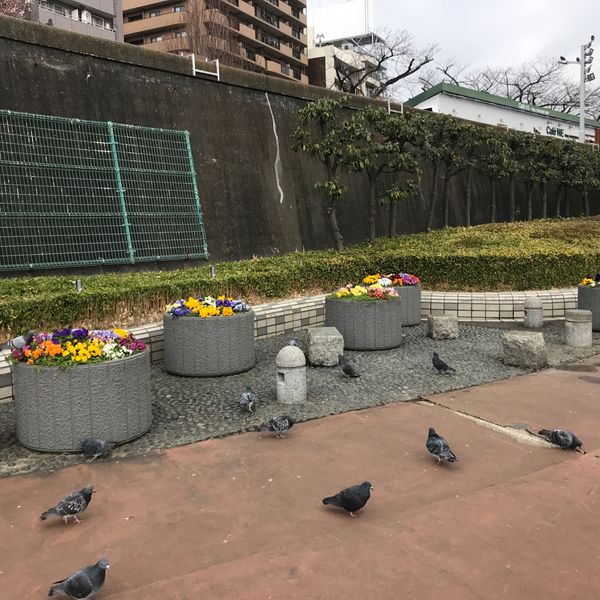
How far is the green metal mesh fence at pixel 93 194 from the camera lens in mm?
9383

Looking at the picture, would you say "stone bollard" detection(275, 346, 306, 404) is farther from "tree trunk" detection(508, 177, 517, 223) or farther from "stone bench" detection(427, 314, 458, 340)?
"tree trunk" detection(508, 177, 517, 223)

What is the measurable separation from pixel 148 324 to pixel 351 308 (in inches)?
111

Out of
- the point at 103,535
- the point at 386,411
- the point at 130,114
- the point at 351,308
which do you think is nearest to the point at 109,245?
the point at 130,114

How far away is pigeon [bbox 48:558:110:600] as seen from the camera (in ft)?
8.57

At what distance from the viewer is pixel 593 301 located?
31.2 ft

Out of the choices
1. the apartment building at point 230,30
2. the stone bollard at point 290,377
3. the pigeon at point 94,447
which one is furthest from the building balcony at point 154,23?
the pigeon at point 94,447

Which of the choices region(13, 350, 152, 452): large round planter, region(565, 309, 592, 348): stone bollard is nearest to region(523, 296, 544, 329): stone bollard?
region(565, 309, 592, 348): stone bollard

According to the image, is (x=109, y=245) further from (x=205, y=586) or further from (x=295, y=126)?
(x=205, y=586)

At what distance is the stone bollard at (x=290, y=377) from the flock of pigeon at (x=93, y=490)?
1.01 ft

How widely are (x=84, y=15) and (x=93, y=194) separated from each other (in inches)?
1460

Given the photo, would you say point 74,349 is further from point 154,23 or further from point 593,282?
point 154,23

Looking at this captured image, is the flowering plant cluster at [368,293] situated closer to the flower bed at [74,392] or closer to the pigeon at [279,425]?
the pigeon at [279,425]

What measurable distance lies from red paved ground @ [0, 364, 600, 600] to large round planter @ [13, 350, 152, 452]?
349 millimetres

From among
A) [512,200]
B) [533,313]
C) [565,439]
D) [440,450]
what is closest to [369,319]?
[533,313]
